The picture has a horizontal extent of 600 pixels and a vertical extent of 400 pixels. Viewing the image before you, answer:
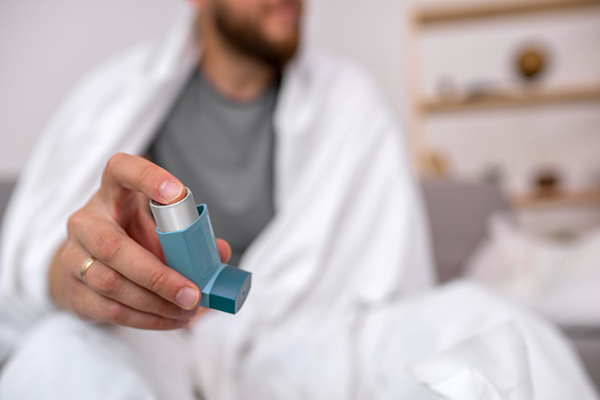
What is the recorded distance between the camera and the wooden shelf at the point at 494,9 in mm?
1978

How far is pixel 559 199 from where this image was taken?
194 centimetres

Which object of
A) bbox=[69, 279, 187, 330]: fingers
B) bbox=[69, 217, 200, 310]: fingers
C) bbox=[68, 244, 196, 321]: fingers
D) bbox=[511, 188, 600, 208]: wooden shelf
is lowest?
bbox=[511, 188, 600, 208]: wooden shelf

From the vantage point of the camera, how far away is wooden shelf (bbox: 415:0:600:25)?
198 cm

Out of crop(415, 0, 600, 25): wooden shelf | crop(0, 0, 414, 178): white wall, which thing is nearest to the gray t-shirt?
crop(0, 0, 414, 178): white wall

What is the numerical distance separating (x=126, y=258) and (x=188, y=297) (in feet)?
0.16

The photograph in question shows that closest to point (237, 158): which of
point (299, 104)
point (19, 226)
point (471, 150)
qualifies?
point (299, 104)

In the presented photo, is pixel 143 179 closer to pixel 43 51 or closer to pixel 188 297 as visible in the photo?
pixel 188 297

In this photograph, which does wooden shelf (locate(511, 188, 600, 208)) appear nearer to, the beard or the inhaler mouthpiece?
the beard

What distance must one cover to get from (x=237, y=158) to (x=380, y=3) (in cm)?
154

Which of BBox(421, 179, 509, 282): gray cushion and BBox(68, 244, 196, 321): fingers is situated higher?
BBox(68, 244, 196, 321): fingers

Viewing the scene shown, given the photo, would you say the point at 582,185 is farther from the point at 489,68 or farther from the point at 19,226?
the point at 19,226

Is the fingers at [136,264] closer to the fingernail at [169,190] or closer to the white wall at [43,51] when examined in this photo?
the fingernail at [169,190]

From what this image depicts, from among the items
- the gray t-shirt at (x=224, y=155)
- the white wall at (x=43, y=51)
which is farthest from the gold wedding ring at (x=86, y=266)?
the white wall at (x=43, y=51)

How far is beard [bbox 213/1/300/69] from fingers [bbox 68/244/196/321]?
625 mm
